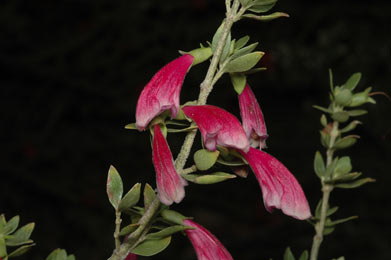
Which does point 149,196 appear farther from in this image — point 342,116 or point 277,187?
point 342,116

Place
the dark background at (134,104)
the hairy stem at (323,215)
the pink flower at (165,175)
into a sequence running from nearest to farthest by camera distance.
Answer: the pink flower at (165,175) → the hairy stem at (323,215) → the dark background at (134,104)

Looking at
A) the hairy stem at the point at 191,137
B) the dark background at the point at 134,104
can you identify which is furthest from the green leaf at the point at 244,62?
the dark background at the point at 134,104

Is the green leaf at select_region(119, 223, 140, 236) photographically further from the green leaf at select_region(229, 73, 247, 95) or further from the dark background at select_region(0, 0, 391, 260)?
the dark background at select_region(0, 0, 391, 260)

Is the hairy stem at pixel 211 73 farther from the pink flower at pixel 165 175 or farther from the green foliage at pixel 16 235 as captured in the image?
the green foliage at pixel 16 235

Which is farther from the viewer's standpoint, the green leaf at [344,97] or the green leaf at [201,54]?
the green leaf at [344,97]

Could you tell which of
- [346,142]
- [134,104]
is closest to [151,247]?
[346,142]

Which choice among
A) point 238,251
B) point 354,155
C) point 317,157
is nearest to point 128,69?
point 238,251

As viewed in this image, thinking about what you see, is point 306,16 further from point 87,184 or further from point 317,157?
point 317,157
